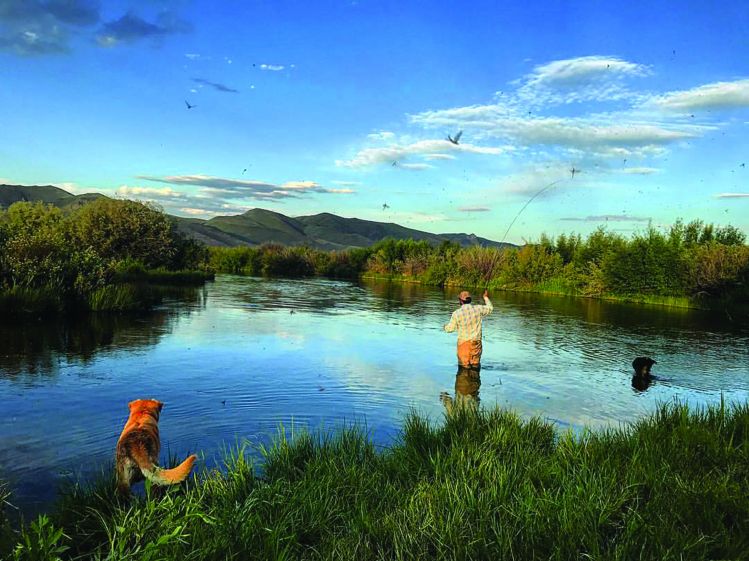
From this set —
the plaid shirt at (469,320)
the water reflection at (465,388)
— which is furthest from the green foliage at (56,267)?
the water reflection at (465,388)

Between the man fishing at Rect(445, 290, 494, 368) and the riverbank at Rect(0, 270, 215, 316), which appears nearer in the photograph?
the man fishing at Rect(445, 290, 494, 368)

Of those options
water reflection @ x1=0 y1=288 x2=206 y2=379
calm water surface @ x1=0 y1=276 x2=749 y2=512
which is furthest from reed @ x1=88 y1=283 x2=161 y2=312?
calm water surface @ x1=0 y1=276 x2=749 y2=512

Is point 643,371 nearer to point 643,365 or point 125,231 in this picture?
point 643,365

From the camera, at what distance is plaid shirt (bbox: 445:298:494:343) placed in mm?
12648

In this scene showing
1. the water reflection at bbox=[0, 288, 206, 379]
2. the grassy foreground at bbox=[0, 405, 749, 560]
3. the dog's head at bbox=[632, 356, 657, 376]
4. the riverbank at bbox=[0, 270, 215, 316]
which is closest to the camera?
the grassy foreground at bbox=[0, 405, 749, 560]

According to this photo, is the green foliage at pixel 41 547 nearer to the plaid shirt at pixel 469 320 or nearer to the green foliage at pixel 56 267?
the plaid shirt at pixel 469 320

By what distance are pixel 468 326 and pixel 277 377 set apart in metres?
4.46

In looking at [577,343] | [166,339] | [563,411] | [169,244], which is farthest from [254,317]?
[169,244]

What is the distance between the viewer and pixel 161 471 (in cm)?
450

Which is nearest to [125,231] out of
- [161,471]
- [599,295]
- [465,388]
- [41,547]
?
[465,388]

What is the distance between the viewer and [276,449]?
5.88 m

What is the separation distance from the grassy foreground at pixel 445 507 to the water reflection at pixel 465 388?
4.02 m

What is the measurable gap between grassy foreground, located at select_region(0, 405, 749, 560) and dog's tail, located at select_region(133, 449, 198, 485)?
0.20 meters

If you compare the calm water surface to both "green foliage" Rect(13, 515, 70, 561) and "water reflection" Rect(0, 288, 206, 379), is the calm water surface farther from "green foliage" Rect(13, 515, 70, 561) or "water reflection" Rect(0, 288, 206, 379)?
"green foliage" Rect(13, 515, 70, 561)
